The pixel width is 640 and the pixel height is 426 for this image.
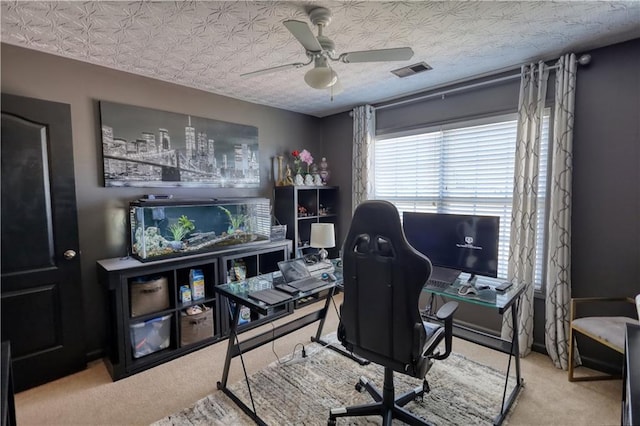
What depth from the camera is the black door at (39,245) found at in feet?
6.74

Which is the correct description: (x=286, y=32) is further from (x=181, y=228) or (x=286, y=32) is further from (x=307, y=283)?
(x=181, y=228)

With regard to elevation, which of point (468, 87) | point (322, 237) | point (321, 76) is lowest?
point (322, 237)

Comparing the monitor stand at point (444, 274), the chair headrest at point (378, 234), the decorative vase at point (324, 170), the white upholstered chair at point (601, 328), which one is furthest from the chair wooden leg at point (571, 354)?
the decorative vase at point (324, 170)

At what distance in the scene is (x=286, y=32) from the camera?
1950 millimetres

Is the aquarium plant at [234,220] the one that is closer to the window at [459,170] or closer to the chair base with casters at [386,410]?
the window at [459,170]

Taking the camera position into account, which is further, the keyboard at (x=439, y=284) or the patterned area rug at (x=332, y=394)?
the keyboard at (x=439, y=284)

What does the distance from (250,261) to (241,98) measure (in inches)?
71.2

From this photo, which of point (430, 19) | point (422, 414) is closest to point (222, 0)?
point (430, 19)

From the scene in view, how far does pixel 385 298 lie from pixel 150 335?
2072 mm

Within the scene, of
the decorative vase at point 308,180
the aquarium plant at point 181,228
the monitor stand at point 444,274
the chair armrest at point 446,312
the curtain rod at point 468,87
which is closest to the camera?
the chair armrest at point 446,312

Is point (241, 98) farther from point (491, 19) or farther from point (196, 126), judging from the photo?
point (491, 19)

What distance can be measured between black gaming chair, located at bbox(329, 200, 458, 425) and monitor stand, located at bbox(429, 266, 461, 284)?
54 cm

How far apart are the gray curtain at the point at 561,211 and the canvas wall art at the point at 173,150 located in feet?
9.38

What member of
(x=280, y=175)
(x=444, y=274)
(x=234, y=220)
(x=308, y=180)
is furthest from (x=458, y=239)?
(x=280, y=175)
